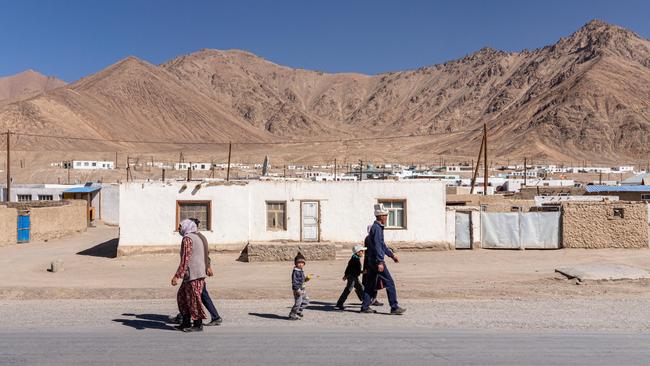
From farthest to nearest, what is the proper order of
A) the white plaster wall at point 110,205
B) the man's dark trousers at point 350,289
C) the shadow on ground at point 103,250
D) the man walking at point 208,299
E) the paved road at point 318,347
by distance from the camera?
the white plaster wall at point 110,205 < the shadow on ground at point 103,250 < the man's dark trousers at point 350,289 < the man walking at point 208,299 < the paved road at point 318,347

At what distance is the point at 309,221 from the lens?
2250cm

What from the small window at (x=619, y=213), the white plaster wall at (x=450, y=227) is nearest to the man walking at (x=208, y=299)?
the white plaster wall at (x=450, y=227)

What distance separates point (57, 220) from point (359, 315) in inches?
845

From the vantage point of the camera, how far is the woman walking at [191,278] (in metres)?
9.17

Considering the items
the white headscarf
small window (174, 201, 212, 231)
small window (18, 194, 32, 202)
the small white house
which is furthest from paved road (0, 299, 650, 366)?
the small white house

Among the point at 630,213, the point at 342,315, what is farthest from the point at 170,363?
the point at 630,213

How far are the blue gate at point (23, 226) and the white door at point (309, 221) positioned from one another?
37.4ft

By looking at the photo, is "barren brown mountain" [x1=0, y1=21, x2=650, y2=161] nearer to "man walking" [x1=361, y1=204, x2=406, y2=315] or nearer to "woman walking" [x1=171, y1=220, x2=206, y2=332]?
"man walking" [x1=361, y1=204, x2=406, y2=315]

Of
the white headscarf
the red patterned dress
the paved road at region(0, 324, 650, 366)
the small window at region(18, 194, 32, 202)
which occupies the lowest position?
the paved road at region(0, 324, 650, 366)

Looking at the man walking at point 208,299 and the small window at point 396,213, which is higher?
the small window at point 396,213

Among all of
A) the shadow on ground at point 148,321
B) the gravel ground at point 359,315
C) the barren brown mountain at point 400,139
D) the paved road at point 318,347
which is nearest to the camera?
the paved road at point 318,347

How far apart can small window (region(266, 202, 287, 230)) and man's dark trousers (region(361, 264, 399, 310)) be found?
11.9 metres

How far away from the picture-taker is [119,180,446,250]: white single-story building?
2183 centimetres

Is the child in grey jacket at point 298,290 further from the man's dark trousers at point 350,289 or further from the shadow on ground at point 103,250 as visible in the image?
the shadow on ground at point 103,250
